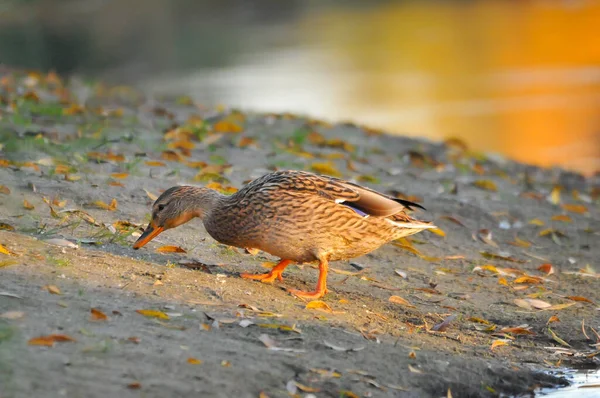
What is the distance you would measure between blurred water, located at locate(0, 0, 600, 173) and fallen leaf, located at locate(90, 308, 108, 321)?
32.6 feet

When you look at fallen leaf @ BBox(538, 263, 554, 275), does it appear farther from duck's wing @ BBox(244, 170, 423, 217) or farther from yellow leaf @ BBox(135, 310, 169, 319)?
yellow leaf @ BBox(135, 310, 169, 319)

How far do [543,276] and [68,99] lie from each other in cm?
613

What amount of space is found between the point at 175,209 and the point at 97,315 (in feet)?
4.10

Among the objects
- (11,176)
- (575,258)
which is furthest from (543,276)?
(11,176)

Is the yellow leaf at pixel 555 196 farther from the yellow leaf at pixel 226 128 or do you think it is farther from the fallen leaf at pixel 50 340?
the fallen leaf at pixel 50 340

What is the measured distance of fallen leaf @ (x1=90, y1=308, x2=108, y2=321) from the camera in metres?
4.12

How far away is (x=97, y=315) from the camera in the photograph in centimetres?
414

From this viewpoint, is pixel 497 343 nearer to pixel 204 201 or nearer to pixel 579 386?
pixel 579 386

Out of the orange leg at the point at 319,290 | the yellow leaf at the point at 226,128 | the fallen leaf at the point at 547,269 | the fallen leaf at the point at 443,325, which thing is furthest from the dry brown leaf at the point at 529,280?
the yellow leaf at the point at 226,128

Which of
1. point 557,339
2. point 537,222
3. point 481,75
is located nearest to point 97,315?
point 557,339

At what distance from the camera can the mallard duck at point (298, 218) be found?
16.4ft

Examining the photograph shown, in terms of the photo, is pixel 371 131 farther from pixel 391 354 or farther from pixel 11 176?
pixel 391 354

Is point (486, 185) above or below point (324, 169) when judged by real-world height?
below

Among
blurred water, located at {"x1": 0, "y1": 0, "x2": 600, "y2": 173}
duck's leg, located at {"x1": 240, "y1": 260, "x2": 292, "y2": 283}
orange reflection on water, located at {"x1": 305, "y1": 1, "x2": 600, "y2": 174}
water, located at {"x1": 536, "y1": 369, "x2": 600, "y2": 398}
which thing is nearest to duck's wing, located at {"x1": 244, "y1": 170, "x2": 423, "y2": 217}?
duck's leg, located at {"x1": 240, "y1": 260, "x2": 292, "y2": 283}
